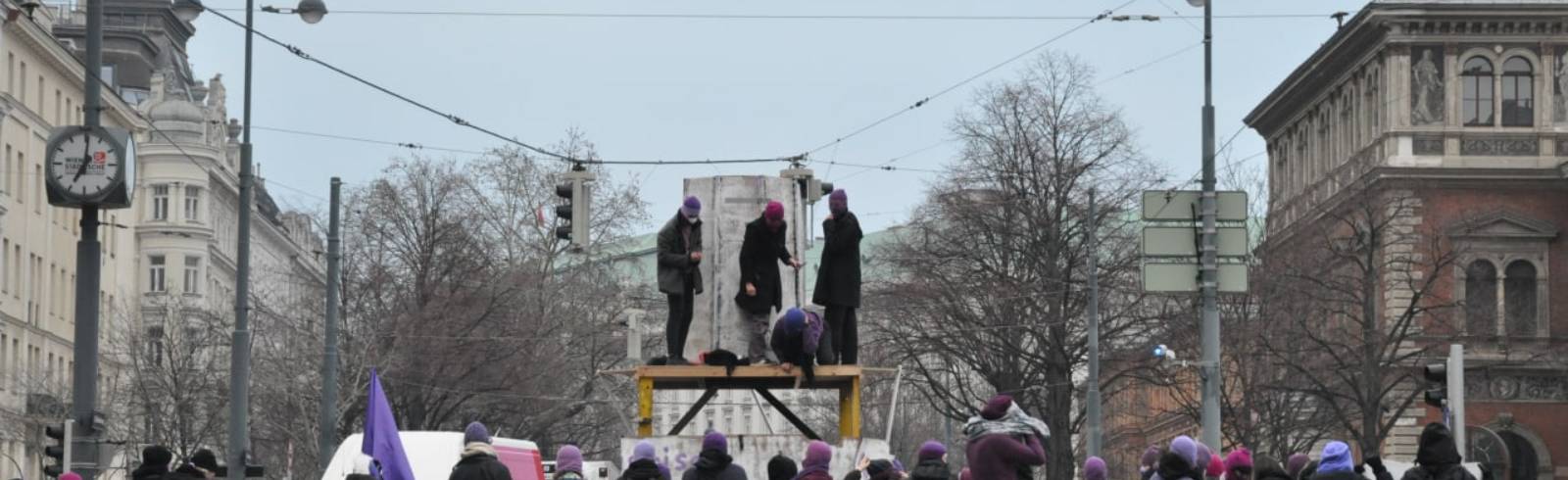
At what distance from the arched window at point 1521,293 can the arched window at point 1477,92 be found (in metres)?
3.55

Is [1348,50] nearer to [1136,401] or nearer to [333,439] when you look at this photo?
[1136,401]

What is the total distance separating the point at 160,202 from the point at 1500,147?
55373 millimetres

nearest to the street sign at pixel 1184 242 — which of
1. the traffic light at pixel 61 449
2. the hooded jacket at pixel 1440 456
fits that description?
the traffic light at pixel 61 449

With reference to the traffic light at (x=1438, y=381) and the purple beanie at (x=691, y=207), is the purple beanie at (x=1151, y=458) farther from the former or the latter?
the traffic light at (x=1438, y=381)

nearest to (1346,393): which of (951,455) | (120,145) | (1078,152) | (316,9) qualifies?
(1078,152)

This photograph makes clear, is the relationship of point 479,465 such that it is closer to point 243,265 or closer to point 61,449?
point 61,449

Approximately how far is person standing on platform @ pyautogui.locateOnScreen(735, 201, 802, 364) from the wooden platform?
0.28 meters

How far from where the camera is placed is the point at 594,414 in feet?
263

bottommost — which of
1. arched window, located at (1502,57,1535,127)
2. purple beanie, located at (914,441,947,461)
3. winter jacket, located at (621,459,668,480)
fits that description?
winter jacket, located at (621,459,668,480)

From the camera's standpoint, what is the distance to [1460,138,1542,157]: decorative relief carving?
73.3 meters

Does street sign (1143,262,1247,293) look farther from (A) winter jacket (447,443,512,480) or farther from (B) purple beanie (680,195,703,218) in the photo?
(A) winter jacket (447,443,512,480)

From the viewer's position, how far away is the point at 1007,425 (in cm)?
1533

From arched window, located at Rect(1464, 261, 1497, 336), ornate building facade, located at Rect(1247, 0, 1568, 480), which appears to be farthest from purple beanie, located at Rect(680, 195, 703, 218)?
arched window, located at Rect(1464, 261, 1497, 336)

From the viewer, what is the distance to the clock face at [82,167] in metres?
25.2
